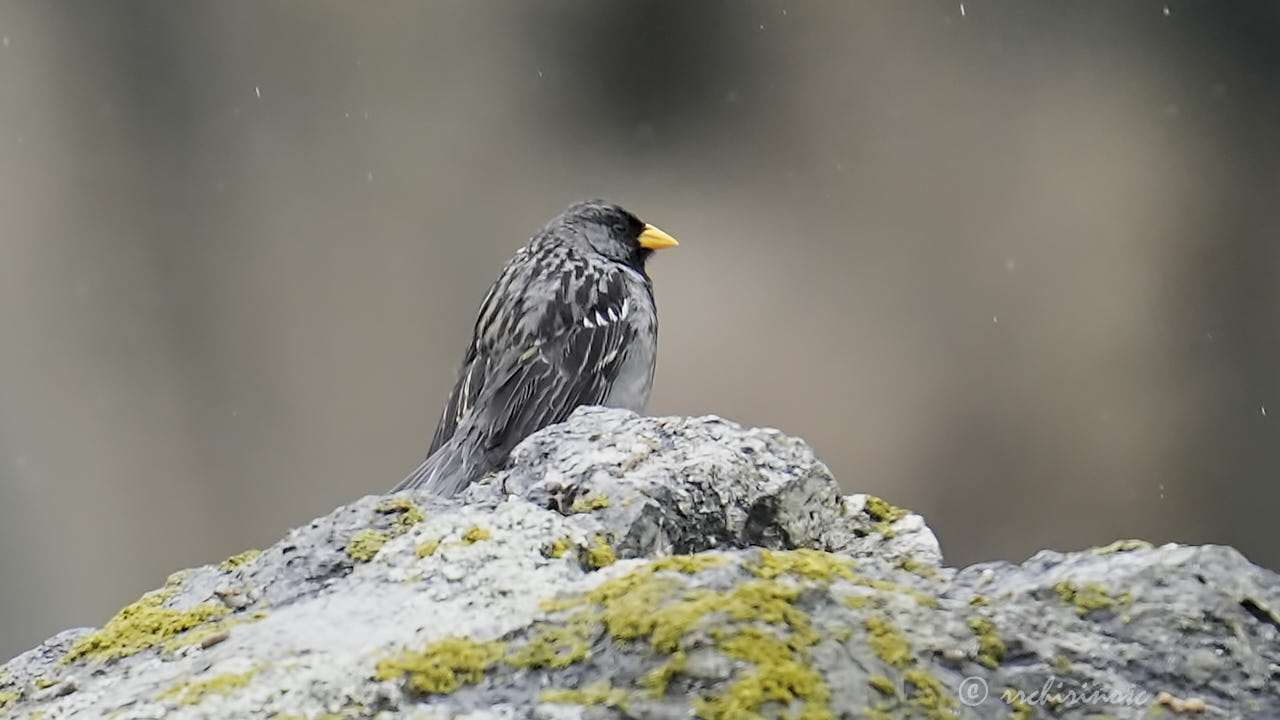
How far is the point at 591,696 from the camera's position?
3.93 feet

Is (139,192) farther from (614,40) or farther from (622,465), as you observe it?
(622,465)

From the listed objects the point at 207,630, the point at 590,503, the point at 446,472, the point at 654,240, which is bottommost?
the point at 446,472

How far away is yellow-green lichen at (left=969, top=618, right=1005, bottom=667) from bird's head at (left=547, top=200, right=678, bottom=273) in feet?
10.2

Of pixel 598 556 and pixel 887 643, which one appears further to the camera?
pixel 598 556

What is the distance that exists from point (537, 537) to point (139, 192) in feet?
18.5

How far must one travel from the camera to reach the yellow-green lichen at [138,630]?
1561 millimetres

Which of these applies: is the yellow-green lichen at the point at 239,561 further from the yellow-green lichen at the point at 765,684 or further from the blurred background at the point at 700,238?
the blurred background at the point at 700,238

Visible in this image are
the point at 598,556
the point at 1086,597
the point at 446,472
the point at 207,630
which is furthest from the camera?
the point at 446,472

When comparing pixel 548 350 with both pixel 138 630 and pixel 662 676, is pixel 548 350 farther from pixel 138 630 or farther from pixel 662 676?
pixel 662 676

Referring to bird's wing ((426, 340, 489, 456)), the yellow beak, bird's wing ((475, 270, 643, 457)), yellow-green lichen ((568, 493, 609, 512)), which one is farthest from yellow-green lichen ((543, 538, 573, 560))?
the yellow beak

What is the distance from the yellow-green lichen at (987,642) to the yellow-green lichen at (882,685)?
0.45 feet

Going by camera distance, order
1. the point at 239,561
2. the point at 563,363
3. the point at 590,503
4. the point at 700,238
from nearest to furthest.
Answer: the point at 590,503, the point at 239,561, the point at 563,363, the point at 700,238

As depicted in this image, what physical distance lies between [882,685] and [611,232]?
333cm

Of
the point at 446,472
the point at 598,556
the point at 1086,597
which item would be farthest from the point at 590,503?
the point at 446,472
